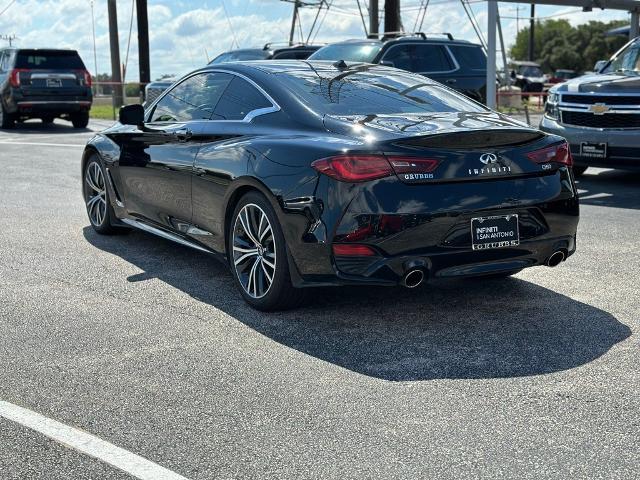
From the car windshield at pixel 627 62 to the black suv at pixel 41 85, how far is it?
1350 cm

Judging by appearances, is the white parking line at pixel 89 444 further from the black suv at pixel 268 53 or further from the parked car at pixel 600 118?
the black suv at pixel 268 53

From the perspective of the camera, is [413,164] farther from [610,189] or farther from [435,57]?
A: [435,57]

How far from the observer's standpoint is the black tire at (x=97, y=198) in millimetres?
8170

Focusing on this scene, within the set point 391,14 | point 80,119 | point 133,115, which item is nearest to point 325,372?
point 133,115

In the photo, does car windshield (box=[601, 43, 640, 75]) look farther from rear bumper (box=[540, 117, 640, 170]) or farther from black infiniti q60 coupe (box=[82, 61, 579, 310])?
black infiniti q60 coupe (box=[82, 61, 579, 310])

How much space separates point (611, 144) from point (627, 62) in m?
2.09

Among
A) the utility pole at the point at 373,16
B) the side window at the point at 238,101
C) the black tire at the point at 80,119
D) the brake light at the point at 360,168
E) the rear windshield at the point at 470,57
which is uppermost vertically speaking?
the utility pole at the point at 373,16

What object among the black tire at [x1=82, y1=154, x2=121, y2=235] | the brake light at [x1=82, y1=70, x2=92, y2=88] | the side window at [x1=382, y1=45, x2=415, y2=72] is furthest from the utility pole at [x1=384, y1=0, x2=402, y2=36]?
the black tire at [x1=82, y1=154, x2=121, y2=235]

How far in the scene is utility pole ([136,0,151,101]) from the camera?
31.0m

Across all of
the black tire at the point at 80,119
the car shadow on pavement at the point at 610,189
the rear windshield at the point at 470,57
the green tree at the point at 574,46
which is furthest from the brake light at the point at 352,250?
the green tree at the point at 574,46

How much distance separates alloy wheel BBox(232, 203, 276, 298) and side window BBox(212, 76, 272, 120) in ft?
2.43

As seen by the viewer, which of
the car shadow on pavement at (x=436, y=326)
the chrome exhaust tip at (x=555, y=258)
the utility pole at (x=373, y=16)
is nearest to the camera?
the car shadow on pavement at (x=436, y=326)

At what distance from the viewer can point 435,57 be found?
16.2 m

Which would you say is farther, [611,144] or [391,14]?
[391,14]
